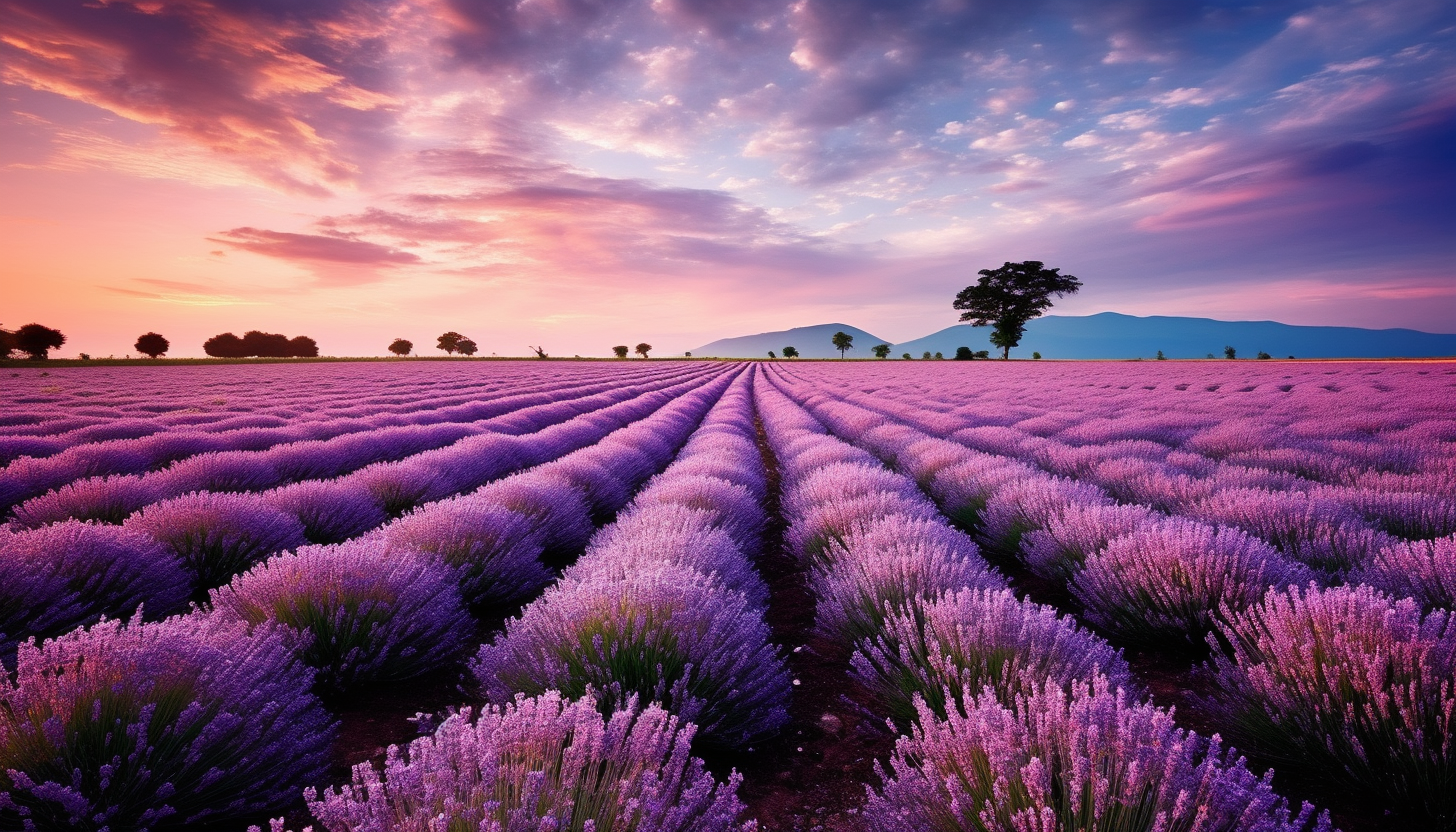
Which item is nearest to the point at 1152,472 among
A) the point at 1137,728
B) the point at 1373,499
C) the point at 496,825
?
the point at 1373,499

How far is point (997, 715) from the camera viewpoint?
1.24m

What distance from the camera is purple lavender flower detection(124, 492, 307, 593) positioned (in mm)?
3107

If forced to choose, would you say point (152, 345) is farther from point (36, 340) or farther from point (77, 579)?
point (77, 579)

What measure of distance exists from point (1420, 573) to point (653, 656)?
9.93 ft

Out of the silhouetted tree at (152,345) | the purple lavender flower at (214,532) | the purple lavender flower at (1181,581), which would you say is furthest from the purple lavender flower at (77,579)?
the silhouetted tree at (152,345)

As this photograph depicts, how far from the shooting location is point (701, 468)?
5.07 meters

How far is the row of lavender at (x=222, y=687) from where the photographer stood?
52.5 inches

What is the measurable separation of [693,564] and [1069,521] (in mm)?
2197

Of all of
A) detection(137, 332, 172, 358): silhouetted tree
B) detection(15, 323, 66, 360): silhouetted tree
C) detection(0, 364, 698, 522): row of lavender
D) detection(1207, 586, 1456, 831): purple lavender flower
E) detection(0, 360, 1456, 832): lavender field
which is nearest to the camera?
detection(0, 360, 1456, 832): lavender field

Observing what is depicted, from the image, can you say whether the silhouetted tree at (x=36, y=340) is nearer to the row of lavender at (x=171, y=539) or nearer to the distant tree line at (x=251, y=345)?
the distant tree line at (x=251, y=345)

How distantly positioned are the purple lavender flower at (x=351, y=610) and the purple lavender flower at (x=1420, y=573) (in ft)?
12.5

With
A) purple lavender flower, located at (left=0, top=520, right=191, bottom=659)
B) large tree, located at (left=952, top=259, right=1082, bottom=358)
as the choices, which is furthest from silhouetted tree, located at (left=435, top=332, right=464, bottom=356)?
purple lavender flower, located at (left=0, top=520, right=191, bottom=659)

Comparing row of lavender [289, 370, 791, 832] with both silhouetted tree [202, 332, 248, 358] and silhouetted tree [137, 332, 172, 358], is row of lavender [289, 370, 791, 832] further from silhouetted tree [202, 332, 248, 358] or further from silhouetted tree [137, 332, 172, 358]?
silhouetted tree [202, 332, 248, 358]

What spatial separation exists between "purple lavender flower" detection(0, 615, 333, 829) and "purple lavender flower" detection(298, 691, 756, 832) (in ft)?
2.20
